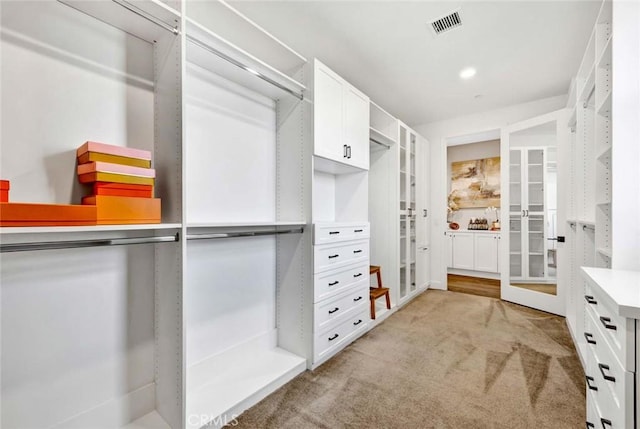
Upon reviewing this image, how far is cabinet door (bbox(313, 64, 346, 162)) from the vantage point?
2.23 m

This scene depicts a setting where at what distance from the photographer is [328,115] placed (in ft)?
7.71

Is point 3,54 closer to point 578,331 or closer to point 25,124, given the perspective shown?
point 25,124

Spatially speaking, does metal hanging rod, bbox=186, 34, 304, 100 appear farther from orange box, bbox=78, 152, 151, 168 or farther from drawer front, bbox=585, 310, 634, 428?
drawer front, bbox=585, 310, 634, 428

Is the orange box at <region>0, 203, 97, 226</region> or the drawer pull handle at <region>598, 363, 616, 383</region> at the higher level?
the orange box at <region>0, 203, 97, 226</region>

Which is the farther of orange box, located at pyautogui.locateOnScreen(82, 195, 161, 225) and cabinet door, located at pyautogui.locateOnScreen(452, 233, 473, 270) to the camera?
cabinet door, located at pyautogui.locateOnScreen(452, 233, 473, 270)

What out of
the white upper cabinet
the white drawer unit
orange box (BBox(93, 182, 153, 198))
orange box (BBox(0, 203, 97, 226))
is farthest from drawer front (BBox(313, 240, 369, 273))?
the white drawer unit

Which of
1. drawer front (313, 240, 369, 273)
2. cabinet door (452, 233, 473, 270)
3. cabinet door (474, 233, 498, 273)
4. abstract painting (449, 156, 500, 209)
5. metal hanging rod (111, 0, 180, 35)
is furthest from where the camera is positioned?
abstract painting (449, 156, 500, 209)

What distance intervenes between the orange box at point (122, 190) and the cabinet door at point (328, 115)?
1.21 metres

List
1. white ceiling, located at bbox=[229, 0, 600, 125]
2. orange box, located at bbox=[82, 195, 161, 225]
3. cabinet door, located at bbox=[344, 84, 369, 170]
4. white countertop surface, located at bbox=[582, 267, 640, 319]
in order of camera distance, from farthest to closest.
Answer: cabinet door, located at bbox=[344, 84, 369, 170], white ceiling, located at bbox=[229, 0, 600, 125], orange box, located at bbox=[82, 195, 161, 225], white countertop surface, located at bbox=[582, 267, 640, 319]

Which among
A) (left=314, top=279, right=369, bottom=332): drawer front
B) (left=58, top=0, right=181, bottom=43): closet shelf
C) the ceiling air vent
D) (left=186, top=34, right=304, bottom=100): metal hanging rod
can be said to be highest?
the ceiling air vent

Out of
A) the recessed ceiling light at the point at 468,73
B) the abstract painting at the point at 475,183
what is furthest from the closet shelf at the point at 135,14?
the abstract painting at the point at 475,183

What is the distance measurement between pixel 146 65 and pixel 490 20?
2577 mm

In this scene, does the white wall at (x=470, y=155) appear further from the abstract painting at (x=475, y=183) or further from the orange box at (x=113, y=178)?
the orange box at (x=113, y=178)

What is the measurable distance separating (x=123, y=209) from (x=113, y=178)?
Result: 152 millimetres
